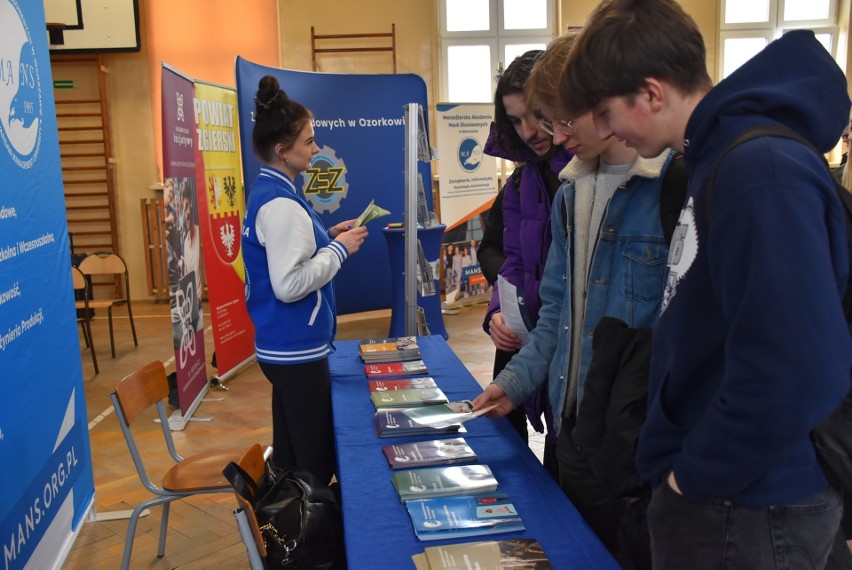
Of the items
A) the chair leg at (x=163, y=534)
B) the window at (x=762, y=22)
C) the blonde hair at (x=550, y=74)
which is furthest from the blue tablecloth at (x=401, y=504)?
the window at (x=762, y=22)

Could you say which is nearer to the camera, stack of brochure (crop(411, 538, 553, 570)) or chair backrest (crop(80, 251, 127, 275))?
stack of brochure (crop(411, 538, 553, 570))

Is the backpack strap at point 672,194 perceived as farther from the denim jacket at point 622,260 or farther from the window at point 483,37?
the window at point 483,37

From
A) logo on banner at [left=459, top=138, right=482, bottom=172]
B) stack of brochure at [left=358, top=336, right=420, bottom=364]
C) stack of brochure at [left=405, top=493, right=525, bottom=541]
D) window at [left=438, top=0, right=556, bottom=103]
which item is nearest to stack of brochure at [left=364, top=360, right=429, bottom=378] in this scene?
stack of brochure at [left=358, top=336, right=420, bottom=364]

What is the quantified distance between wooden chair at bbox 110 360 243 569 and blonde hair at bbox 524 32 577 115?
1.43 metres

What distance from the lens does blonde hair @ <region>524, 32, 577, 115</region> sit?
1409mm

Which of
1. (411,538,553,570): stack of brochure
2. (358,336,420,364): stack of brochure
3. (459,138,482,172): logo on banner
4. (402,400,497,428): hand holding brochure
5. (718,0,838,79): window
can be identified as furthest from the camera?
(718,0,838,79): window

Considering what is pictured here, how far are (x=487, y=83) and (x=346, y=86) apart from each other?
2687 mm

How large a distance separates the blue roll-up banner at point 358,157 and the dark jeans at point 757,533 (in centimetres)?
470

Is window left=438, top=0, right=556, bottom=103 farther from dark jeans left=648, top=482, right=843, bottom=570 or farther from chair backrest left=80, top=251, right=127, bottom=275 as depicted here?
dark jeans left=648, top=482, right=843, bottom=570

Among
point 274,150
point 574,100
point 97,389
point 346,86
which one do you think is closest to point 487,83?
point 346,86

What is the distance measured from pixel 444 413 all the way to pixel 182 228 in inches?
104

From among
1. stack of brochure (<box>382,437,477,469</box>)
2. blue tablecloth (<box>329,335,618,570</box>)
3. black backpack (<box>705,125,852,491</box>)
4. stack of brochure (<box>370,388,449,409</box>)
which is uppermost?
black backpack (<box>705,125,852,491</box>)

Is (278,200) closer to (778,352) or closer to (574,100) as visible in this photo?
(574,100)

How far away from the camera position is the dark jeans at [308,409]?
2178 millimetres
